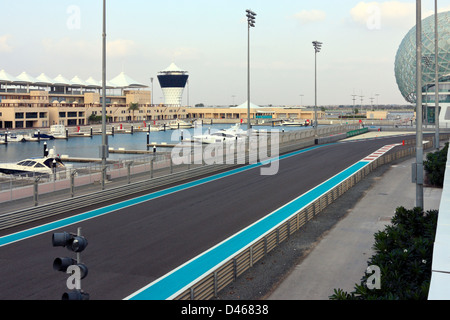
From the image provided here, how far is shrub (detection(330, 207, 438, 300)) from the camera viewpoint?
35.0 ft

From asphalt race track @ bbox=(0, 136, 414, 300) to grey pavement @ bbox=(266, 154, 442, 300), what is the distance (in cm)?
370

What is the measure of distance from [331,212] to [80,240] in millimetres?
17377

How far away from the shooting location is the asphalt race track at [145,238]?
47.6ft

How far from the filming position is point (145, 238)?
1942 centimetres

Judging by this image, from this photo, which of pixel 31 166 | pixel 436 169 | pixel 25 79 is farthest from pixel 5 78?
pixel 436 169

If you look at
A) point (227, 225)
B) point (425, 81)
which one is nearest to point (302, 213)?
point (227, 225)

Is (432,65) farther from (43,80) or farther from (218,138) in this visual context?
(43,80)

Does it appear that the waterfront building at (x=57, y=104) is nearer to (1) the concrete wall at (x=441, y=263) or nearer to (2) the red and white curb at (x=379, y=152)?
(2) the red and white curb at (x=379, y=152)

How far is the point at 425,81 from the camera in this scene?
11588 cm

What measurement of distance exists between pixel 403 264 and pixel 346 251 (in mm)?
5479

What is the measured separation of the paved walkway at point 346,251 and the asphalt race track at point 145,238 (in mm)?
3732

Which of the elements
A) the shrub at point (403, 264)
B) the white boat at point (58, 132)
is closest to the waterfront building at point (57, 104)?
the white boat at point (58, 132)
